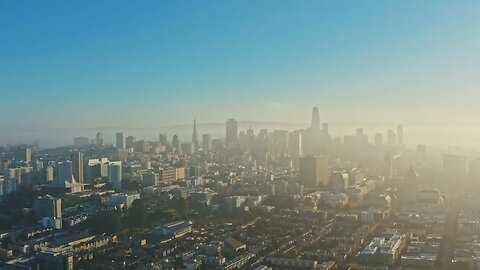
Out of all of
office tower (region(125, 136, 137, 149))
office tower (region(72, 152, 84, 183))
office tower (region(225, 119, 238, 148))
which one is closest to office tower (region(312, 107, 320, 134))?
office tower (region(225, 119, 238, 148))

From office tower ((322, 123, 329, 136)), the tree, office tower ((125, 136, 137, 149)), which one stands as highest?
office tower ((322, 123, 329, 136))

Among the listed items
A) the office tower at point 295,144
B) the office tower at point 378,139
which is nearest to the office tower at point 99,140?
the office tower at point 295,144

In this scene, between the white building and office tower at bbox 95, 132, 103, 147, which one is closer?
the white building

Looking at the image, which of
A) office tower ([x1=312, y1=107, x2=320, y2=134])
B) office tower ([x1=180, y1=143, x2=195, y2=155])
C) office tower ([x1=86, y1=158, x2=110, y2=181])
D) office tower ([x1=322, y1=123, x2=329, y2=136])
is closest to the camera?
office tower ([x1=86, y1=158, x2=110, y2=181])

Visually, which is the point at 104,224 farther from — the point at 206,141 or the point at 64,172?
the point at 206,141

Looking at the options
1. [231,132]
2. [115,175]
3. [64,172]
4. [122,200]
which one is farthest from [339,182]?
[231,132]

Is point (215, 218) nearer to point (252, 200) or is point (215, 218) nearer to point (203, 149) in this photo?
point (252, 200)

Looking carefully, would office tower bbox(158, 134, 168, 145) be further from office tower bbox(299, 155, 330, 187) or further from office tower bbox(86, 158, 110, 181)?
office tower bbox(299, 155, 330, 187)

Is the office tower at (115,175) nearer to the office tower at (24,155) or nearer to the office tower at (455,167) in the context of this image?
the office tower at (24,155)
